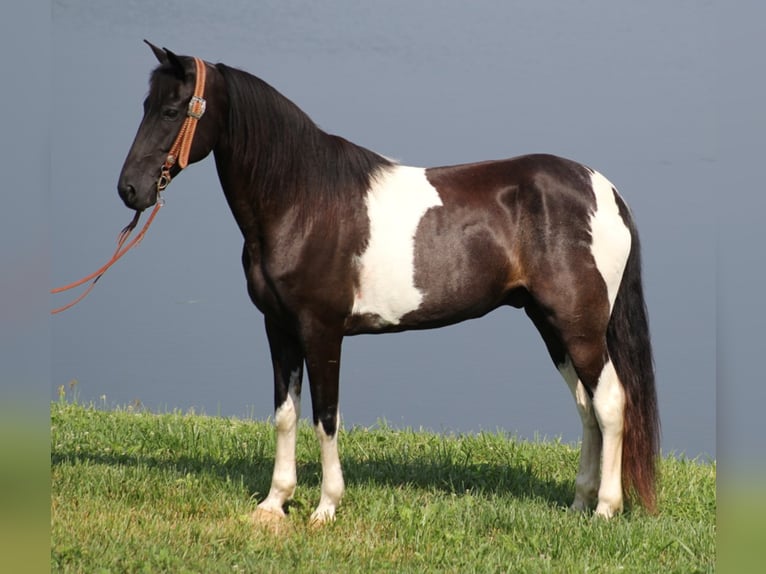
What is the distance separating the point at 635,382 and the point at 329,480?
1.83 metres

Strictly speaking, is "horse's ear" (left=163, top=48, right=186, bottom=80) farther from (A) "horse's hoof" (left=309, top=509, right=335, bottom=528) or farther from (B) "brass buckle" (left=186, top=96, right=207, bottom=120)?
(A) "horse's hoof" (left=309, top=509, right=335, bottom=528)

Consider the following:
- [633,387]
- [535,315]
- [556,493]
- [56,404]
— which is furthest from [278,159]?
[56,404]

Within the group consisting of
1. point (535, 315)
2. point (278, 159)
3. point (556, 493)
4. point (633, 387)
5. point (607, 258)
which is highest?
point (278, 159)

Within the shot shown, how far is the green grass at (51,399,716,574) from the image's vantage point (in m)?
4.36

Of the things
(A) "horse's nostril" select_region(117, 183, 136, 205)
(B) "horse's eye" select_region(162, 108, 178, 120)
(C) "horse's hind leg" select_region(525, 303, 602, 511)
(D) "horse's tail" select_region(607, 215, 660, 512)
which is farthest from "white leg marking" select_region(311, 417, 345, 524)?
(B) "horse's eye" select_region(162, 108, 178, 120)

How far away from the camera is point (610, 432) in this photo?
5.02 m

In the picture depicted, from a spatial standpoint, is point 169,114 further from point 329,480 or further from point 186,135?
point 329,480

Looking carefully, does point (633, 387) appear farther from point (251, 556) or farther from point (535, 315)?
point (251, 556)

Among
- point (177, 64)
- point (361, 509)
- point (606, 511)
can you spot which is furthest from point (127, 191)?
point (606, 511)

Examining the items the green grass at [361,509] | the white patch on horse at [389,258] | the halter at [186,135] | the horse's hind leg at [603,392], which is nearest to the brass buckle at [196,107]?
the halter at [186,135]

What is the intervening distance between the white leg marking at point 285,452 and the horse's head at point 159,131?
1.29 m

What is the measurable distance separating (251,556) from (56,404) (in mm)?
3940

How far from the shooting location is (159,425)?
688 centimetres

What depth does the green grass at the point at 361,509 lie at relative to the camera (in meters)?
4.36
